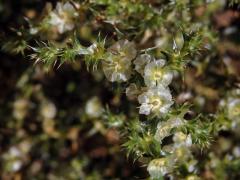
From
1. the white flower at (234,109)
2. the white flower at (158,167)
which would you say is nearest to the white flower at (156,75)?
the white flower at (158,167)

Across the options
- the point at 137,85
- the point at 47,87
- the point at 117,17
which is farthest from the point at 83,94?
the point at 137,85

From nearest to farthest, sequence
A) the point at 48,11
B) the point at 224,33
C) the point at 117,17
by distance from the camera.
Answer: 1. the point at 117,17
2. the point at 48,11
3. the point at 224,33

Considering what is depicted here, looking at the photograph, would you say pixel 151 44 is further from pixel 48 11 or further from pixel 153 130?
pixel 153 130

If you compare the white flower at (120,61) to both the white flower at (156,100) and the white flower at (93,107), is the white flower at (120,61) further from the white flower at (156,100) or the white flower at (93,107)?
the white flower at (93,107)

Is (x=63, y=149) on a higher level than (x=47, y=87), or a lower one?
lower

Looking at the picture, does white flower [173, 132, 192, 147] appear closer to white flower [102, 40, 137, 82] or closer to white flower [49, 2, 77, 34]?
white flower [102, 40, 137, 82]

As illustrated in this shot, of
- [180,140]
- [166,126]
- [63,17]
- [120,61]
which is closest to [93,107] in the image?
[63,17]
